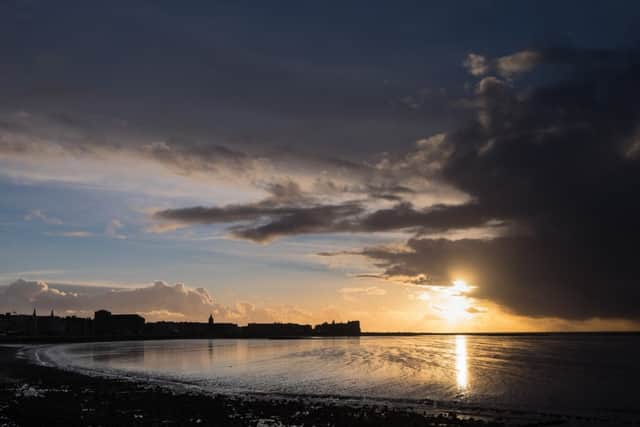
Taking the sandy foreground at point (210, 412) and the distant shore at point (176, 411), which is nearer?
the distant shore at point (176, 411)

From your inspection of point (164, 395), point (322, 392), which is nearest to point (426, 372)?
point (322, 392)

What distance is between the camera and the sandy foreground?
3512 centimetres

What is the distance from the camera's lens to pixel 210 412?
3928 cm

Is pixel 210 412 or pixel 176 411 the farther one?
pixel 176 411

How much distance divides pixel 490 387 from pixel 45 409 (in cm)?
4752

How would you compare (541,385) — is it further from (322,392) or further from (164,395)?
(164,395)

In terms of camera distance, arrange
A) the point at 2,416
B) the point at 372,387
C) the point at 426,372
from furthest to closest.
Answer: the point at 426,372 < the point at 372,387 < the point at 2,416

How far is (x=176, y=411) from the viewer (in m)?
39.4

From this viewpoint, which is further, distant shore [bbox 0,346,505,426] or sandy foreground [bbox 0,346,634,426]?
sandy foreground [bbox 0,346,634,426]

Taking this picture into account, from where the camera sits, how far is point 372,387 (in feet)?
205

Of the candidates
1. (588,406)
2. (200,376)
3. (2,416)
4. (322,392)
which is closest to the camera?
(2,416)

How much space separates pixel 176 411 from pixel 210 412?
256 cm

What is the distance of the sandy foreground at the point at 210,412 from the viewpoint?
115ft

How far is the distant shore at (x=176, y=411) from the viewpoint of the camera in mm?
34906
